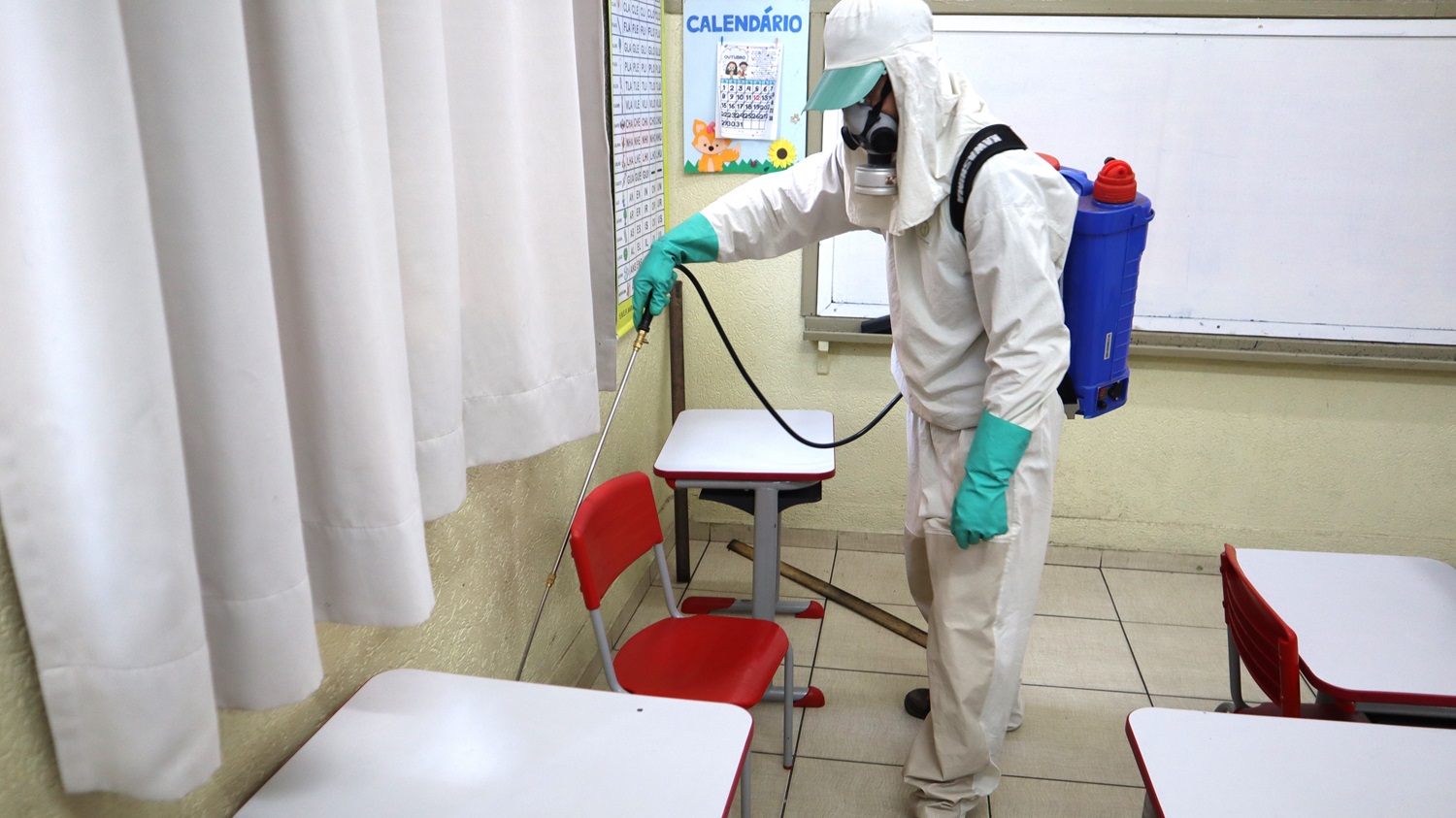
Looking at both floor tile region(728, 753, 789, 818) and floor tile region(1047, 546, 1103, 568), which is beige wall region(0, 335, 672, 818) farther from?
floor tile region(1047, 546, 1103, 568)

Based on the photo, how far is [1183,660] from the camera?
108 inches

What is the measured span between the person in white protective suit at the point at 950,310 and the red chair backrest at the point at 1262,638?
13.8 inches

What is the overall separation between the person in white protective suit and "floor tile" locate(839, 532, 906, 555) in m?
1.07

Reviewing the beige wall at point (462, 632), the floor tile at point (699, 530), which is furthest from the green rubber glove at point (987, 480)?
the floor tile at point (699, 530)

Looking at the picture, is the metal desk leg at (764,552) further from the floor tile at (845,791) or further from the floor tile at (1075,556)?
the floor tile at (1075,556)

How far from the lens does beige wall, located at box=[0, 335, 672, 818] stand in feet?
3.08

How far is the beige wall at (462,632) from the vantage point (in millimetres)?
939

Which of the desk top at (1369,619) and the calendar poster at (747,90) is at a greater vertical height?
the calendar poster at (747,90)

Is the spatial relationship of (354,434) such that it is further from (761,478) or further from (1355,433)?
(1355,433)

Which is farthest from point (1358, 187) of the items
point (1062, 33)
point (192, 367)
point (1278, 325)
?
point (192, 367)

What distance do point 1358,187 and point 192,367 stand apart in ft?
9.79

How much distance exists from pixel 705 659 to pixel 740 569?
4.26ft

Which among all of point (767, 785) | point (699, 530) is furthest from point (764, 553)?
point (699, 530)

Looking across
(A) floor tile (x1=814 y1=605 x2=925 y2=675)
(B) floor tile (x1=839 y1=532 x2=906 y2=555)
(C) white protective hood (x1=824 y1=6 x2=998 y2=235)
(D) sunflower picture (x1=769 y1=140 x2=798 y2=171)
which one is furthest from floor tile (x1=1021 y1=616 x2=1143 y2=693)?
(D) sunflower picture (x1=769 y1=140 x2=798 y2=171)
